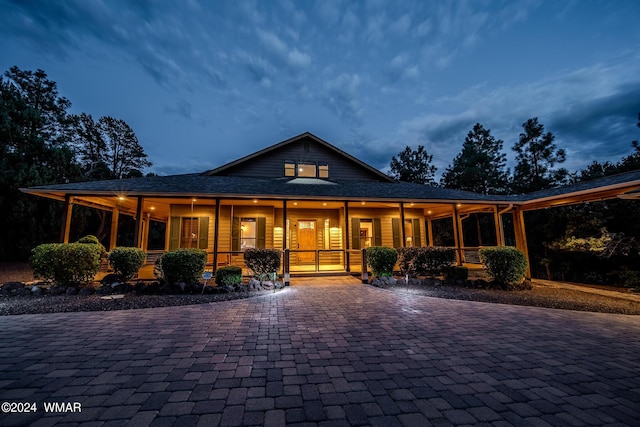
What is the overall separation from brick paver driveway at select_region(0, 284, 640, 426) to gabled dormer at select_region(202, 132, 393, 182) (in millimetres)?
9664

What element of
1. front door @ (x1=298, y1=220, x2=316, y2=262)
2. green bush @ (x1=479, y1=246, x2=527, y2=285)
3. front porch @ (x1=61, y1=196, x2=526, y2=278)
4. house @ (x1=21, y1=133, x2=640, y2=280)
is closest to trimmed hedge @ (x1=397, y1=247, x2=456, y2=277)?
green bush @ (x1=479, y1=246, x2=527, y2=285)

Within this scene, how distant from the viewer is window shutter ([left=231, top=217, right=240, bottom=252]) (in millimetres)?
11386

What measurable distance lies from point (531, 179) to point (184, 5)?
3027 cm

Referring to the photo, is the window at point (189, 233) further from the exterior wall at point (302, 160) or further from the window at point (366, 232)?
the window at point (366, 232)

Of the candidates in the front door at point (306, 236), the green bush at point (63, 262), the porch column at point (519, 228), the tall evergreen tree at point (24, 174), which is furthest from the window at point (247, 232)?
the porch column at point (519, 228)

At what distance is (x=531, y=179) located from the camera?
2244 cm

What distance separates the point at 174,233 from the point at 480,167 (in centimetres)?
2892

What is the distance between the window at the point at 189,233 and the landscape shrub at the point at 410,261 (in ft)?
31.3

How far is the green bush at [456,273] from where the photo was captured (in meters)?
8.34

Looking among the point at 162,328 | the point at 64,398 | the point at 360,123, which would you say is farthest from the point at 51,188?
the point at 360,123

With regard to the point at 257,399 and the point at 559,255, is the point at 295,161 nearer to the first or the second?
the point at 257,399

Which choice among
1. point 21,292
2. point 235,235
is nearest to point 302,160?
point 235,235

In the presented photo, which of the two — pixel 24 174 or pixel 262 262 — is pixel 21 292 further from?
pixel 24 174

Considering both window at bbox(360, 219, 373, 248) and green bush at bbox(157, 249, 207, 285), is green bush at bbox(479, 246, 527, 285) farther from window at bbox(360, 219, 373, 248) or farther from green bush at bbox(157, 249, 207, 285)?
green bush at bbox(157, 249, 207, 285)
